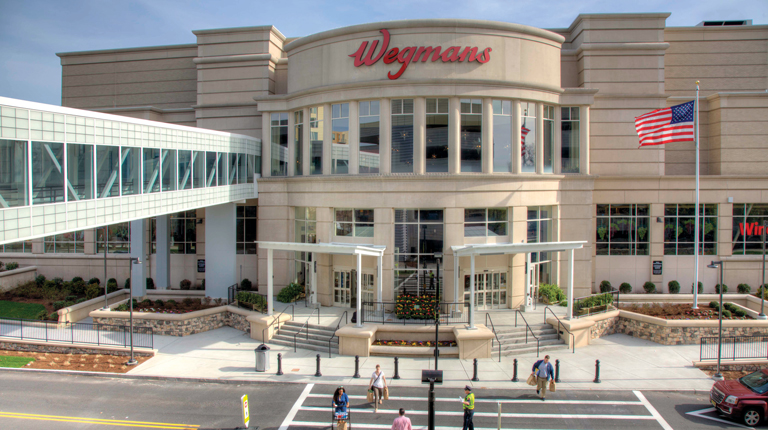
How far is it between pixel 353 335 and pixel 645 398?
10.9 metres

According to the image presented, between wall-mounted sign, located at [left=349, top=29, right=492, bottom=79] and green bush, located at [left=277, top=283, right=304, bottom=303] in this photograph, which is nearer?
wall-mounted sign, located at [left=349, top=29, right=492, bottom=79]

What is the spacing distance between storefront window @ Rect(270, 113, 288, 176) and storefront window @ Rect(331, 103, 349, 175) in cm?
408

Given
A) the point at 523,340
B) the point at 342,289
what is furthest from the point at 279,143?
the point at 523,340

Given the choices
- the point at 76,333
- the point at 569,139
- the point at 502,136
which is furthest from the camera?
the point at 569,139

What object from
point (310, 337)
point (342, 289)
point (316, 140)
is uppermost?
point (316, 140)

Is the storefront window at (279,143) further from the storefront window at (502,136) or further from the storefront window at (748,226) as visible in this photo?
the storefront window at (748,226)

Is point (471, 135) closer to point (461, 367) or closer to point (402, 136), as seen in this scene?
point (402, 136)

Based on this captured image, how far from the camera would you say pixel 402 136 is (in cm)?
2280

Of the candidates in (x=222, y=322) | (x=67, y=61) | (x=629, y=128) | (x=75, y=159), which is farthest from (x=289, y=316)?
(x=67, y=61)

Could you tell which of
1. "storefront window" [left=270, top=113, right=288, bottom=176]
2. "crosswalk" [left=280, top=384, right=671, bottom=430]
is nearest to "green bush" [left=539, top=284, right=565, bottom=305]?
"crosswalk" [left=280, top=384, right=671, bottom=430]

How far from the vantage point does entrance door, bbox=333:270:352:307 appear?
78.7 feet

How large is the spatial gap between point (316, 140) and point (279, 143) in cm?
338

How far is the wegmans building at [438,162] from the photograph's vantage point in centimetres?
2219

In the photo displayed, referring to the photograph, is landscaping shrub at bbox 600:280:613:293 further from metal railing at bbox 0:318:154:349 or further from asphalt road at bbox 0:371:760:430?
metal railing at bbox 0:318:154:349
